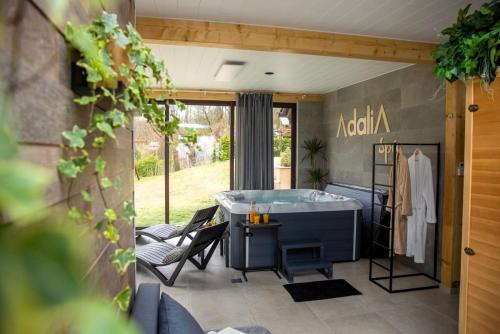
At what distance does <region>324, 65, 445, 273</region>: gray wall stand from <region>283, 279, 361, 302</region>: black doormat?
3.78 ft

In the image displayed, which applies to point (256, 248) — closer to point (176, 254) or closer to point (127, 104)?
point (176, 254)

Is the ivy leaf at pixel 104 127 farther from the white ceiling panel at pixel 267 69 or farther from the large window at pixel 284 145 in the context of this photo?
the large window at pixel 284 145

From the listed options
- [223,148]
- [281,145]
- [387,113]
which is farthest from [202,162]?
[387,113]

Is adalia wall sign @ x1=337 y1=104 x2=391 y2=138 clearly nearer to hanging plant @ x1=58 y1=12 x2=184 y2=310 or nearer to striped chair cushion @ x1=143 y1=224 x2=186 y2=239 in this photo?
striped chair cushion @ x1=143 y1=224 x2=186 y2=239

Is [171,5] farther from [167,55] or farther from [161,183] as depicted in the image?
[161,183]

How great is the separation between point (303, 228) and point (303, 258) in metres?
0.37

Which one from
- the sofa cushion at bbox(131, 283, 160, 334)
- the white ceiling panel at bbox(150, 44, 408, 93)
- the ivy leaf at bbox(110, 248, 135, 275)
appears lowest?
the sofa cushion at bbox(131, 283, 160, 334)

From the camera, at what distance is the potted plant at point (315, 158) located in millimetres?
6703

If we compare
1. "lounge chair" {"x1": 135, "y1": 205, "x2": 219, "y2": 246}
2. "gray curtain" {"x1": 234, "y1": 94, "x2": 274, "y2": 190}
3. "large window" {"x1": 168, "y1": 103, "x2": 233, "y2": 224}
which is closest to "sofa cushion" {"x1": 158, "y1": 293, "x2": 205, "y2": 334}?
"lounge chair" {"x1": 135, "y1": 205, "x2": 219, "y2": 246}

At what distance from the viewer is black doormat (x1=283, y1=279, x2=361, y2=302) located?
3.51m

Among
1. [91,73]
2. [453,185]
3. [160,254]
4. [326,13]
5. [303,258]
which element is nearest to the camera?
[91,73]

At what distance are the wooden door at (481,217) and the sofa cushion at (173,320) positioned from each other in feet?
5.70

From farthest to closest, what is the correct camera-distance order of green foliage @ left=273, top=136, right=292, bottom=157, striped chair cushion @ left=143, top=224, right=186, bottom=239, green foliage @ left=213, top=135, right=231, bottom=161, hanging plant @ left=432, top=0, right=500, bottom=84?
1. green foliage @ left=273, top=136, right=292, bottom=157
2. green foliage @ left=213, top=135, right=231, bottom=161
3. striped chair cushion @ left=143, top=224, right=186, bottom=239
4. hanging plant @ left=432, top=0, right=500, bottom=84

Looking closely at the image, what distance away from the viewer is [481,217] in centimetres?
215
